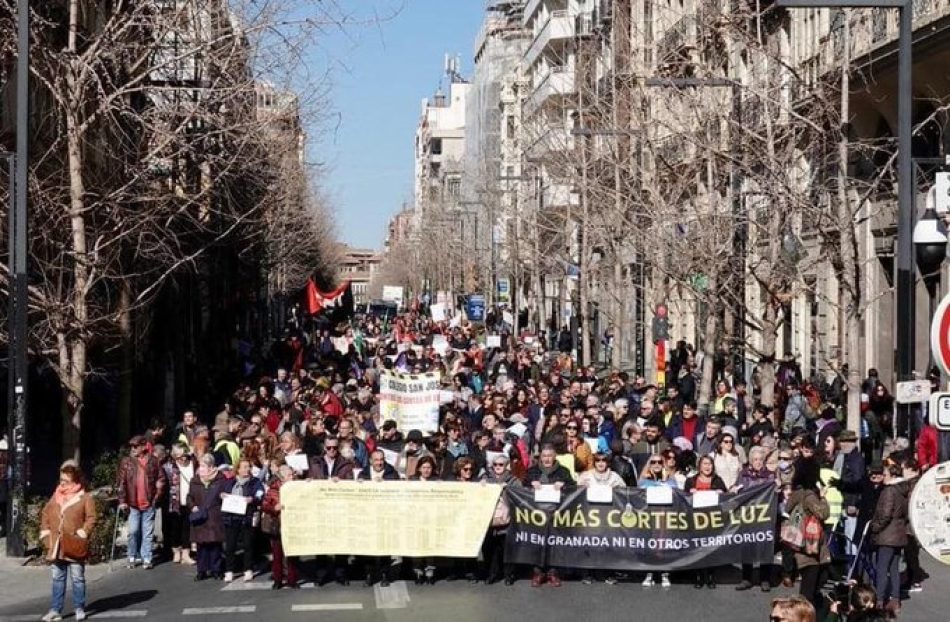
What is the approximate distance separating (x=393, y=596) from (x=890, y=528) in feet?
14.8

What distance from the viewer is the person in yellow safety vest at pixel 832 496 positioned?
14789mm

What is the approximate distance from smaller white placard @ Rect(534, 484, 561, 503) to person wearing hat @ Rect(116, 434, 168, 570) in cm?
391

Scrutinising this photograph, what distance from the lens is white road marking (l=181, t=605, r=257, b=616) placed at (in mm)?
13865

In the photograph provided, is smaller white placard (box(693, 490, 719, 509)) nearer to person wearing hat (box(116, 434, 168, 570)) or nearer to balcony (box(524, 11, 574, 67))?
person wearing hat (box(116, 434, 168, 570))

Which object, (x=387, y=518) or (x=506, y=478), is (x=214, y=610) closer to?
(x=387, y=518)

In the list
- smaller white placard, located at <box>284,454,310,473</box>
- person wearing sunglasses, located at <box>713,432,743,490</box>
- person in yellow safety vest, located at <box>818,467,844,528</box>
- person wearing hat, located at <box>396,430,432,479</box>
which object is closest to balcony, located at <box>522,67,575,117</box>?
person wearing hat, located at <box>396,430,432,479</box>

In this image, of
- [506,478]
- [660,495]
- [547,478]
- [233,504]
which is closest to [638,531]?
[660,495]

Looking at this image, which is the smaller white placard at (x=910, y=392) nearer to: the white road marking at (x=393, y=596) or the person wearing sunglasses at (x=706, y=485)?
the person wearing sunglasses at (x=706, y=485)

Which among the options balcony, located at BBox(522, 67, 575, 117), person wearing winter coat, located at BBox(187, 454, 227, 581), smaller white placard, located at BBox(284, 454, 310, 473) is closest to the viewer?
person wearing winter coat, located at BBox(187, 454, 227, 581)

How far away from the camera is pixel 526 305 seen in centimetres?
7131

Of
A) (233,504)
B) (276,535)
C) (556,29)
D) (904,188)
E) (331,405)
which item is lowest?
(276,535)

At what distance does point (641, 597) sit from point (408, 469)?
10.8ft

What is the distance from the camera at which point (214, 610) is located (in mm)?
13977

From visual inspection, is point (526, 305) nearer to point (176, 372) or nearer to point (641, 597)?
point (176, 372)
